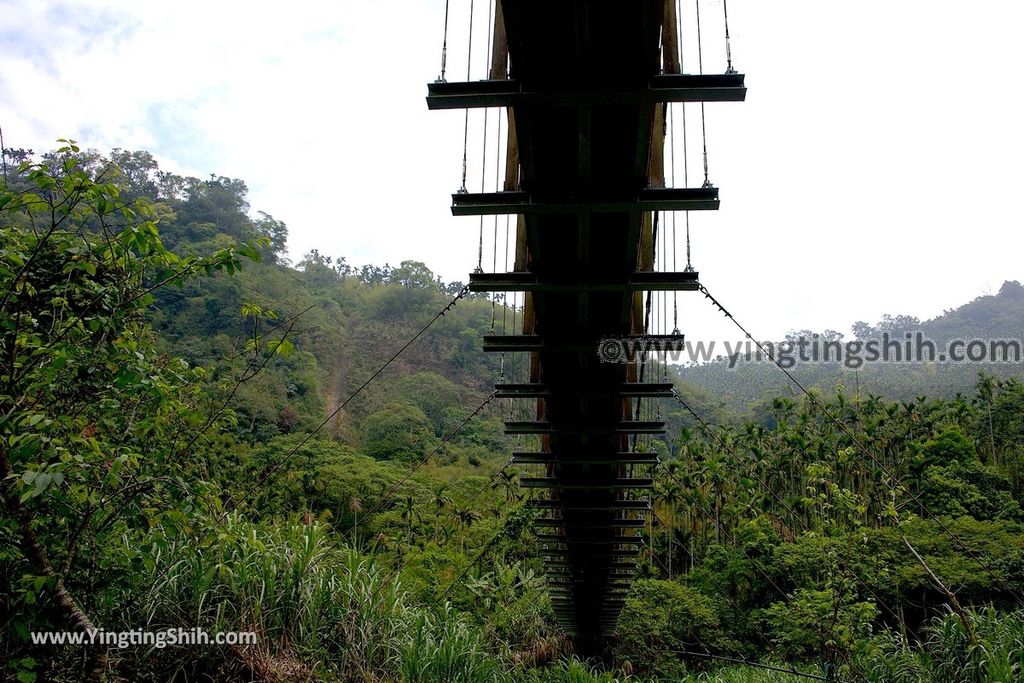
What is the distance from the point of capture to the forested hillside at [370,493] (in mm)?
3238

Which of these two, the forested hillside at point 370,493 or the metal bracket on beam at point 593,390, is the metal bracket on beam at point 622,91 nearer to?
the forested hillside at point 370,493

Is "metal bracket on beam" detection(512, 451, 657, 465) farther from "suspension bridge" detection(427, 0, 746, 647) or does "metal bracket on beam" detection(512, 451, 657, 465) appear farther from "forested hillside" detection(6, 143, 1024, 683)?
"forested hillside" detection(6, 143, 1024, 683)

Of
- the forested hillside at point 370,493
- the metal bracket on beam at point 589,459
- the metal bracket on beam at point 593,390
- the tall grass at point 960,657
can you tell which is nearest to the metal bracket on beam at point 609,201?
the forested hillside at point 370,493

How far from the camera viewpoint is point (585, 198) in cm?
282

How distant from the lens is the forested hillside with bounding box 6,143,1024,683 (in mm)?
3238

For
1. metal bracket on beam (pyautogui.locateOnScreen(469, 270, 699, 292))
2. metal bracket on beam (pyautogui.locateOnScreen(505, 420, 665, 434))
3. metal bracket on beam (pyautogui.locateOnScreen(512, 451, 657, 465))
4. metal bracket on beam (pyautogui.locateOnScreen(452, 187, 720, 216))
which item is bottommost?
metal bracket on beam (pyautogui.locateOnScreen(512, 451, 657, 465))

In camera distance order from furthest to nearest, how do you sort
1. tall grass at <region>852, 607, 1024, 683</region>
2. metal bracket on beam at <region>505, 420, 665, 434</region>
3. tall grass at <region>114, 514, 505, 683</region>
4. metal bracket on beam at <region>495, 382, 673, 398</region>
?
1. tall grass at <region>852, 607, 1024, 683</region>
2. metal bracket on beam at <region>505, 420, 665, 434</region>
3. tall grass at <region>114, 514, 505, 683</region>
4. metal bracket on beam at <region>495, 382, 673, 398</region>

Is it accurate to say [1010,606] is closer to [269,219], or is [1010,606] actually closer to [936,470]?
[936,470]

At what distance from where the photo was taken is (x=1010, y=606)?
1450cm

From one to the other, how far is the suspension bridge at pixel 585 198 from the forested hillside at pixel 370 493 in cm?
113

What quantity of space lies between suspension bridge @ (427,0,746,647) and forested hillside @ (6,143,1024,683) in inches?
44.3

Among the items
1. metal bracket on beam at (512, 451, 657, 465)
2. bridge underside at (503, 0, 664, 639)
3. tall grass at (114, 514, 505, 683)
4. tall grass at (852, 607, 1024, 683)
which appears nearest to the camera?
bridge underside at (503, 0, 664, 639)

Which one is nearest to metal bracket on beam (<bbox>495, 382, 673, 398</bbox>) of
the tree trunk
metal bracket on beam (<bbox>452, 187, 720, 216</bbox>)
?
metal bracket on beam (<bbox>452, 187, 720, 216</bbox>)

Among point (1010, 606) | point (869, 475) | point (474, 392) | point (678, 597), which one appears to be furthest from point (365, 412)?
point (1010, 606)
